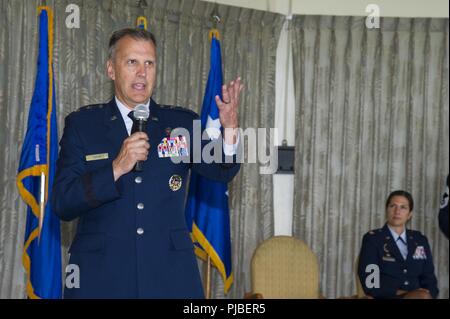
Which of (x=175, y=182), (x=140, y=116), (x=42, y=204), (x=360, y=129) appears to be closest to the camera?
(x=140, y=116)

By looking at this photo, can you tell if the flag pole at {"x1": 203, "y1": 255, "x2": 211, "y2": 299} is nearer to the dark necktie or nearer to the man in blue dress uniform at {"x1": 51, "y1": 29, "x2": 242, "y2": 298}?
the man in blue dress uniform at {"x1": 51, "y1": 29, "x2": 242, "y2": 298}

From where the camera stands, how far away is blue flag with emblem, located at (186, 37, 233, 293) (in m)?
5.48

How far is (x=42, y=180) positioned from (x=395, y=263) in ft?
9.06

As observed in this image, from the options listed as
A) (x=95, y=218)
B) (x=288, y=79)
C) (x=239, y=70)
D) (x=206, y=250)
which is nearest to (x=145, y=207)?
(x=95, y=218)

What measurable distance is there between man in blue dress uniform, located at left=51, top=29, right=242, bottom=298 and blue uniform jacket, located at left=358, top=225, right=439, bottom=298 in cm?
339

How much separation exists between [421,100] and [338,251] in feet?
5.13

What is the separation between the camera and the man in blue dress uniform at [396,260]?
5480 millimetres

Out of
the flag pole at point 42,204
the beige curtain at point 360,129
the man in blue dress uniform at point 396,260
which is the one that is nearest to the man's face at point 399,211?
the man in blue dress uniform at point 396,260

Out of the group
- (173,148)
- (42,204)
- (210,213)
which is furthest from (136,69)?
(210,213)

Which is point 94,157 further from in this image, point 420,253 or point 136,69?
point 420,253

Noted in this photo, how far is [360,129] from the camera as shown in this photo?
6.45 m

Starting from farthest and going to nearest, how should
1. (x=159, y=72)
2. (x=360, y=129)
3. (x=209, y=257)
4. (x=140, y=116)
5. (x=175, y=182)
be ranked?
1. (x=360, y=129)
2. (x=159, y=72)
3. (x=209, y=257)
4. (x=175, y=182)
5. (x=140, y=116)

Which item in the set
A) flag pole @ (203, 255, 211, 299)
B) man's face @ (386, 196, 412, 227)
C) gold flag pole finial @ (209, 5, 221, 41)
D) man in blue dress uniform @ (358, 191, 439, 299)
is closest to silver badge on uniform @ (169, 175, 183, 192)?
flag pole @ (203, 255, 211, 299)
